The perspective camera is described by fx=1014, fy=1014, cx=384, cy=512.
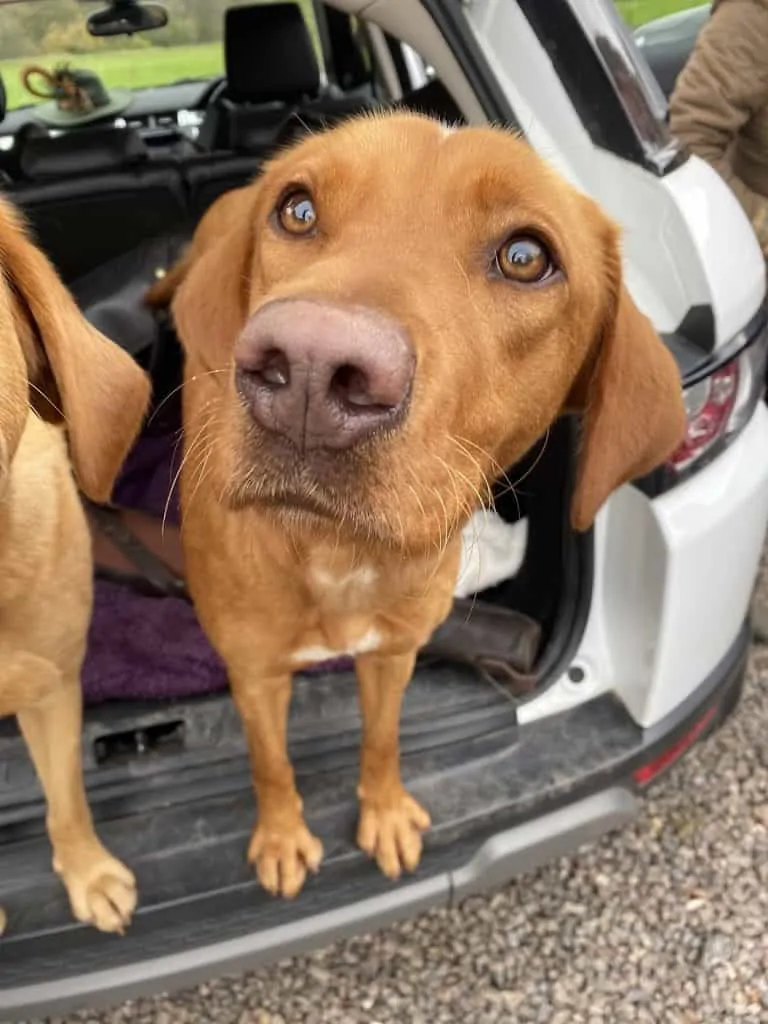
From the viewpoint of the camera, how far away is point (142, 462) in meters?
3.21

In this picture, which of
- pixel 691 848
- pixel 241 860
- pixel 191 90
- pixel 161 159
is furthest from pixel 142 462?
pixel 191 90

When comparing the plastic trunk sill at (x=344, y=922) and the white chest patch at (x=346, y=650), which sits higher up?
the white chest patch at (x=346, y=650)

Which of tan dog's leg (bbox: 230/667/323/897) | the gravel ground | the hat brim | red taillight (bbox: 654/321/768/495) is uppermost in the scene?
red taillight (bbox: 654/321/768/495)

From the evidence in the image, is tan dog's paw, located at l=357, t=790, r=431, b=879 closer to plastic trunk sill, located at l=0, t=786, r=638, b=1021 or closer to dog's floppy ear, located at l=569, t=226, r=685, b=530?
plastic trunk sill, located at l=0, t=786, r=638, b=1021

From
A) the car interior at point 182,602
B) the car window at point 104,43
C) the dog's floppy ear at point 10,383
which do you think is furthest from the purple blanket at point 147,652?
the car window at point 104,43

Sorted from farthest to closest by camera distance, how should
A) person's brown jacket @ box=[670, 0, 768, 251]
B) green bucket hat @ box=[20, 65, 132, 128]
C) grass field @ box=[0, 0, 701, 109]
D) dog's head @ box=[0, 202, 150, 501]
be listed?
green bucket hat @ box=[20, 65, 132, 128] < grass field @ box=[0, 0, 701, 109] < person's brown jacket @ box=[670, 0, 768, 251] < dog's head @ box=[0, 202, 150, 501]

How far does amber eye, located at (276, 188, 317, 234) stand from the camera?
1.59m

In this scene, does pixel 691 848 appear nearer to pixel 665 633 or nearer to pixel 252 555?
pixel 665 633

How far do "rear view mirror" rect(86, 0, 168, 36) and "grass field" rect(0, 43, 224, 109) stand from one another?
28cm

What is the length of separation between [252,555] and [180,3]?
278 centimetres

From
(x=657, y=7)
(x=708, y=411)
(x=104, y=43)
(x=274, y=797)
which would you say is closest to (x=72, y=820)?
(x=274, y=797)

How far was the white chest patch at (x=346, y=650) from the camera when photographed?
191cm

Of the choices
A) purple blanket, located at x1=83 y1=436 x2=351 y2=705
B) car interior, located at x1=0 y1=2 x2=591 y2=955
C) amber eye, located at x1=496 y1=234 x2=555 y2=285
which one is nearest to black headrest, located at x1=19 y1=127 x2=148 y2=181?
car interior, located at x1=0 y1=2 x2=591 y2=955

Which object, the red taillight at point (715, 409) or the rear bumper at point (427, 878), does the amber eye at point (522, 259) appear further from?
the rear bumper at point (427, 878)
